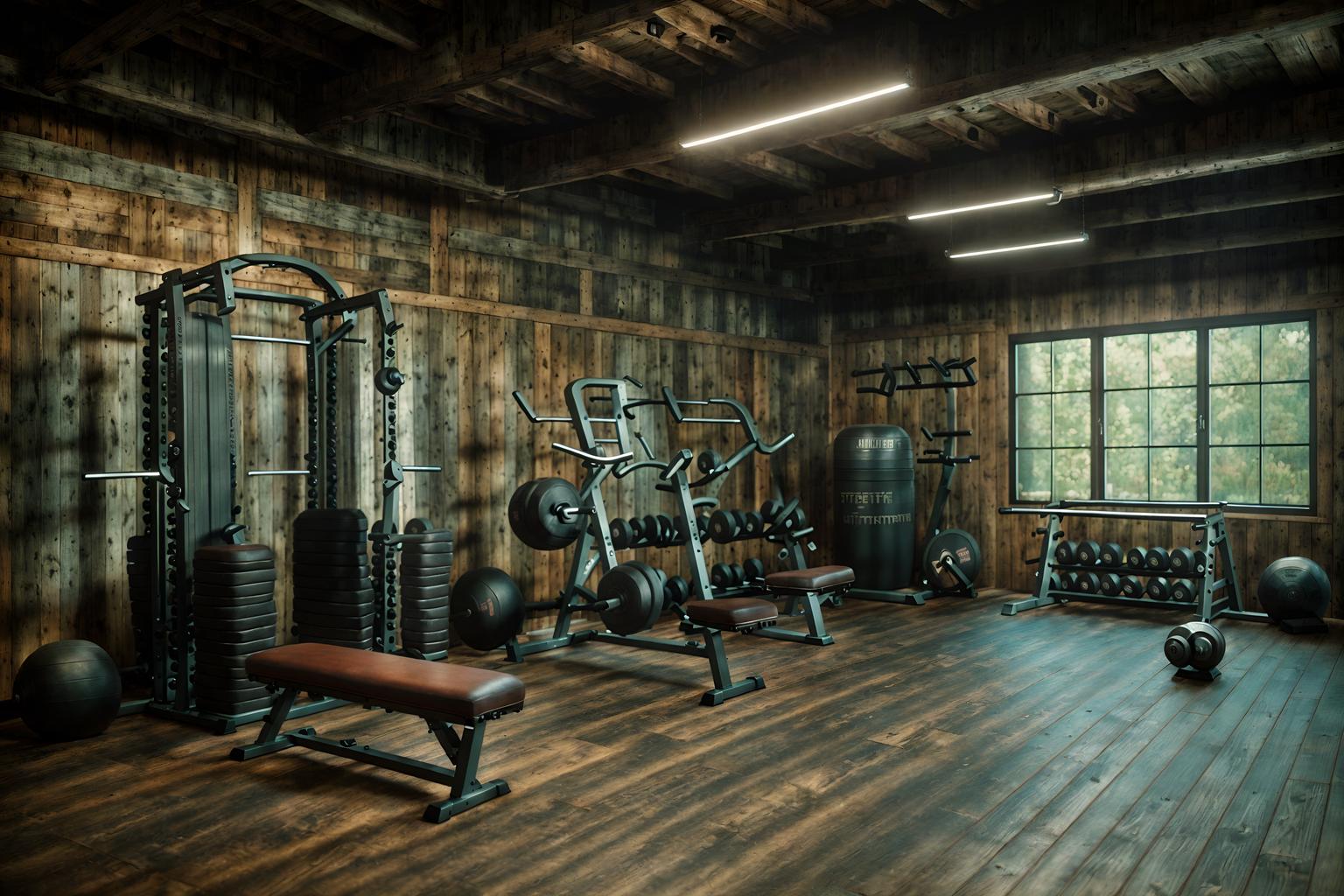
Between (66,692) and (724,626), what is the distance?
2.67 metres

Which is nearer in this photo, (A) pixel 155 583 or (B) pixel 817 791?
(B) pixel 817 791

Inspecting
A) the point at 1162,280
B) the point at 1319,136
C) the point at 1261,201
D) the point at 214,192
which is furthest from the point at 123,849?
the point at 1162,280

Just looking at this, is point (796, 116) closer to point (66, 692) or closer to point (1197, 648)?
point (1197, 648)

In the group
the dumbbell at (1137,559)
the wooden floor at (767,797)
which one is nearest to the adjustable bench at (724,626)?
the wooden floor at (767,797)

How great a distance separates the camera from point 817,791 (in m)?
3.08

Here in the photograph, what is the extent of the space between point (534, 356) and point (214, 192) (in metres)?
2.13

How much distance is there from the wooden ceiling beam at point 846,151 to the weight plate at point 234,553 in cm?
364

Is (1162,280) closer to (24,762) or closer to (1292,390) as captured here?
(1292,390)

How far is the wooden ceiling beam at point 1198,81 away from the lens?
441cm

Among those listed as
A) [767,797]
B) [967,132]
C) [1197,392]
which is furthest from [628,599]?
[1197,392]

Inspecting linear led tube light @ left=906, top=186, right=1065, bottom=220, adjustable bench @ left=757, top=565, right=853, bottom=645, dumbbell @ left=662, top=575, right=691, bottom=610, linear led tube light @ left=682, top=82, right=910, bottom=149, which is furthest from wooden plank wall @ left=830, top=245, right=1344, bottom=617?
linear led tube light @ left=682, top=82, right=910, bottom=149

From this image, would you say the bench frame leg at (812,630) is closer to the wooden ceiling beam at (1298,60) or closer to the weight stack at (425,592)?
the weight stack at (425,592)

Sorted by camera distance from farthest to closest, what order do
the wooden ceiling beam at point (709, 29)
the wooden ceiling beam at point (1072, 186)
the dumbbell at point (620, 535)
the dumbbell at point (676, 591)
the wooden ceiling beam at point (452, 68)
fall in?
the dumbbell at point (676, 591), the dumbbell at point (620, 535), the wooden ceiling beam at point (1072, 186), the wooden ceiling beam at point (709, 29), the wooden ceiling beam at point (452, 68)

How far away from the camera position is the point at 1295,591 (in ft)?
18.7
